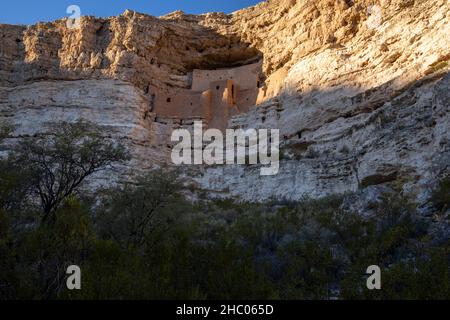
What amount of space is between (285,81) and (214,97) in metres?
3.68

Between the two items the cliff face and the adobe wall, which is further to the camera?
the adobe wall

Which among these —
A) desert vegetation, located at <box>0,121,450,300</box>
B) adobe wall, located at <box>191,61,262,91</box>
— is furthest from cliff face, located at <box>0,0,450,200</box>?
desert vegetation, located at <box>0,121,450,300</box>

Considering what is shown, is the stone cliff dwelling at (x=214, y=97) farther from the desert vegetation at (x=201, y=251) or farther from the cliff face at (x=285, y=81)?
the desert vegetation at (x=201, y=251)

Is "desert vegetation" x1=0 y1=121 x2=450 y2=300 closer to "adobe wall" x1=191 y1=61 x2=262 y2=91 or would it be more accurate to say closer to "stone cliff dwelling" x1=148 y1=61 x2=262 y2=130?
"stone cliff dwelling" x1=148 y1=61 x2=262 y2=130

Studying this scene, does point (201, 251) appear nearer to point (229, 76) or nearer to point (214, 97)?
point (214, 97)

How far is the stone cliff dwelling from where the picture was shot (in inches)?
908

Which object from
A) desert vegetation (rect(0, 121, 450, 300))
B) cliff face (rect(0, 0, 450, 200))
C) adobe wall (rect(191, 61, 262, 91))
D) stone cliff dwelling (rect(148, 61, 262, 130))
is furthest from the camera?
adobe wall (rect(191, 61, 262, 91))

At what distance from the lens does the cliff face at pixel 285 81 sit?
13914 millimetres

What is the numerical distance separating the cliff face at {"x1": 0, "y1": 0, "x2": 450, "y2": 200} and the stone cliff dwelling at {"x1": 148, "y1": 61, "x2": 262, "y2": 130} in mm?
190

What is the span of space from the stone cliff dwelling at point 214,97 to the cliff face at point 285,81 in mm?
190

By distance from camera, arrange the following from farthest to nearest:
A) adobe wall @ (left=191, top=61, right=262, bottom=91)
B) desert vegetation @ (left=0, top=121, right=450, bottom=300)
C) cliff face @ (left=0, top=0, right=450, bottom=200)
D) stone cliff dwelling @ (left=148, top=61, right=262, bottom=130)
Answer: adobe wall @ (left=191, top=61, right=262, bottom=91) < stone cliff dwelling @ (left=148, top=61, right=262, bottom=130) < cliff face @ (left=0, top=0, right=450, bottom=200) < desert vegetation @ (left=0, top=121, right=450, bottom=300)

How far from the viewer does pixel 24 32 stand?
25.4 metres
